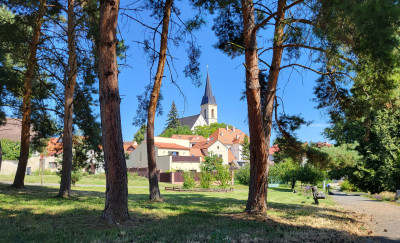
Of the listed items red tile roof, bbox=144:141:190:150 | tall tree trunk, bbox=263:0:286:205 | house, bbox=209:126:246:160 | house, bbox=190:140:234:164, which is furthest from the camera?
house, bbox=209:126:246:160

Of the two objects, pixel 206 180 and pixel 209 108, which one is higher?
pixel 209 108

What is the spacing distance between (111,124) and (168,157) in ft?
135

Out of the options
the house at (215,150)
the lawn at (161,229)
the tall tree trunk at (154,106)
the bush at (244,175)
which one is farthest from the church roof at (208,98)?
the lawn at (161,229)

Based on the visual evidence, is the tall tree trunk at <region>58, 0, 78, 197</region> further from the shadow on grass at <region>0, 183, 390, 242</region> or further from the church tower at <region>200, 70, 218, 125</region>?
the church tower at <region>200, 70, 218, 125</region>

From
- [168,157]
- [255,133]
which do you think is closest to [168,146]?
[168,157]

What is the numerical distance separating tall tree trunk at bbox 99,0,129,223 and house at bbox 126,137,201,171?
130 feet

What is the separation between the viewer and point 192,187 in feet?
83.7

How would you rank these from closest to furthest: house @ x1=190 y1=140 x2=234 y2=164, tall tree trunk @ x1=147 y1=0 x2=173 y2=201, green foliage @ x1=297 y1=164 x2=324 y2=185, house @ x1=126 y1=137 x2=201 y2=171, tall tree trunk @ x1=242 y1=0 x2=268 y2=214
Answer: tall tree trunk @ x1=242 y1=0 x2=268 y2=214 < tall tree trunk @ x1=147 y1=0 x2=173 y2=201 < green foliage @ x1=297 y1=164 x2=324 y2=185 < house @ x1=126 y1=137 x2=201 y2=171 < house @ x1=190 y1=140 x2=234 y2=164

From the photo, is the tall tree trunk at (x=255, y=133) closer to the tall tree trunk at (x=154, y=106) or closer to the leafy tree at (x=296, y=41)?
the leafy tree at (x=296, y=41)

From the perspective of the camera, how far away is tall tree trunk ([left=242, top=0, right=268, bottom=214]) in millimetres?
8445

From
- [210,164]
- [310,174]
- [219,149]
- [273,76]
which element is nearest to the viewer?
[273,76]

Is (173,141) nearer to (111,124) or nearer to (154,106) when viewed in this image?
(154,106)

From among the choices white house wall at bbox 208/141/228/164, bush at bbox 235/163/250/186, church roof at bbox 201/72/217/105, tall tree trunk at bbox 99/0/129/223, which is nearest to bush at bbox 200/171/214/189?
bush at bbox 235/163/250/186

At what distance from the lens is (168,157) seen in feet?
156
